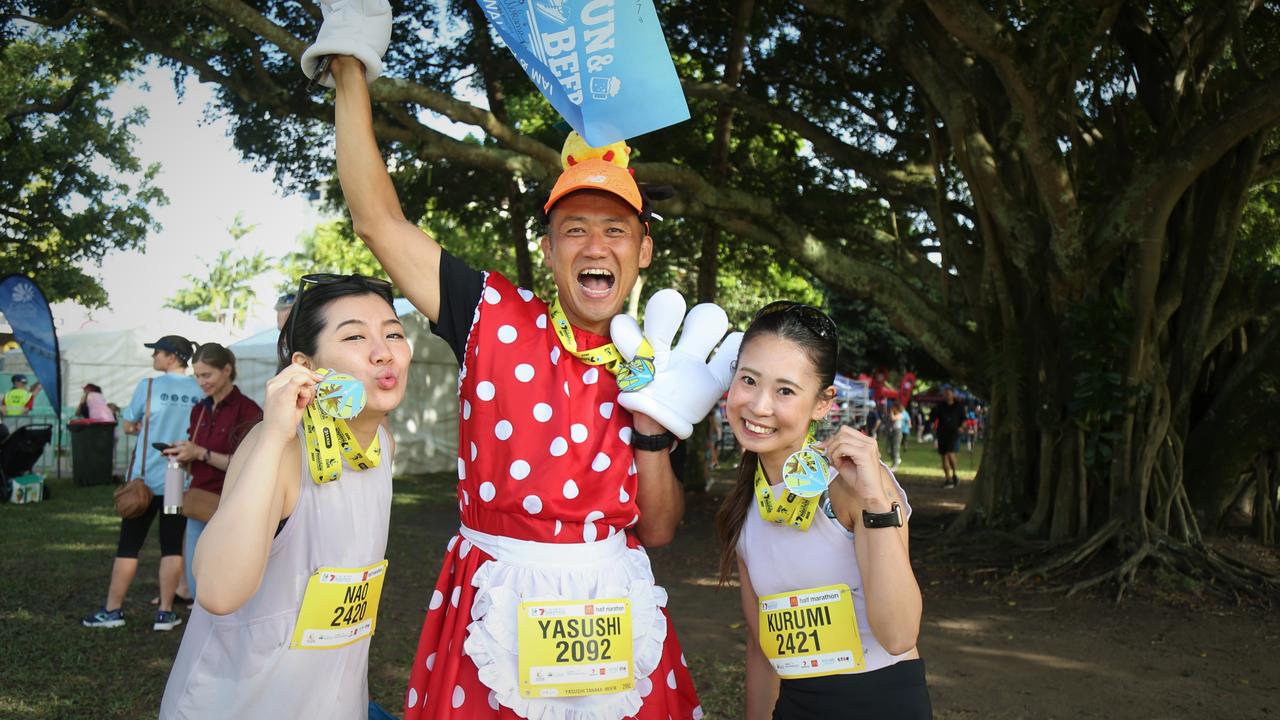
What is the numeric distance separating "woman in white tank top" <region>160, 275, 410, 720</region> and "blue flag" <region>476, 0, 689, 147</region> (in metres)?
0.68

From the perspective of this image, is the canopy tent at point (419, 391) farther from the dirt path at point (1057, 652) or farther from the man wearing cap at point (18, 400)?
the dirt path at point (1057, 652)

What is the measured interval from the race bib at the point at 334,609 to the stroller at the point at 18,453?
1207 centimetres

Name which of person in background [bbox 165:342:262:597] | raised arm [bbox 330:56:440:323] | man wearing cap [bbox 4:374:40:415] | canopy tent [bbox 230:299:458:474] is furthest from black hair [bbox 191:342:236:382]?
man wearing cap [bbox 4:374:40:415]

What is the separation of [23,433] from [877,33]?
11.3 metres

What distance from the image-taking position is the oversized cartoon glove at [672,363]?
217 cm

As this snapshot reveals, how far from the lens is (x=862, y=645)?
6.72 ft

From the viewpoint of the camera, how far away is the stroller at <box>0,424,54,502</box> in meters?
11.8

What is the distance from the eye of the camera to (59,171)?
1738cm

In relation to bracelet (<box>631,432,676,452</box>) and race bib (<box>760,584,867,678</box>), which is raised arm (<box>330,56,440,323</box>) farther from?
race bib (<box>760,584,867,678</box>)

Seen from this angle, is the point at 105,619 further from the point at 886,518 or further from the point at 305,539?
the point at 886,518

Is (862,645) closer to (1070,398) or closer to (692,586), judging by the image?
(692,586)

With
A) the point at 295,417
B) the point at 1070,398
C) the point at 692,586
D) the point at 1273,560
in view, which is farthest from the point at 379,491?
the point at 1273,560

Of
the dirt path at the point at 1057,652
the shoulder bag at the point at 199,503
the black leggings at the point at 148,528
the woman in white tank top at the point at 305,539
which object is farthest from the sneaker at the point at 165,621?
the woman in white tank top at the point at 305,539

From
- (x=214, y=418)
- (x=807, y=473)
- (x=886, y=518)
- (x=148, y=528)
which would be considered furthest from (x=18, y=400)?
(x=886, y=518)
